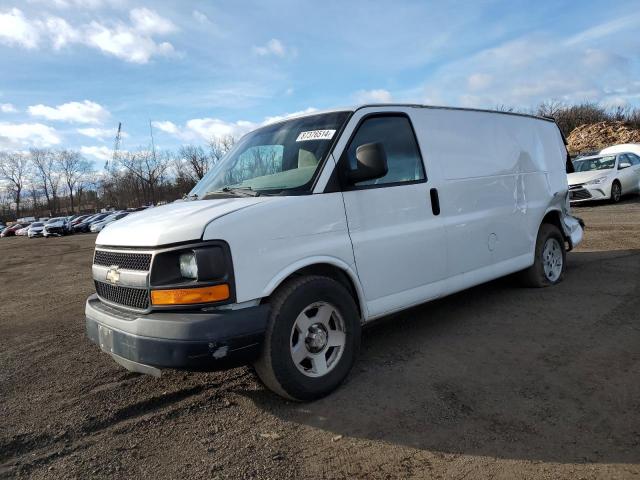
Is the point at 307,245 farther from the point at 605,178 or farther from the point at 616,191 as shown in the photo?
the point at 616,191

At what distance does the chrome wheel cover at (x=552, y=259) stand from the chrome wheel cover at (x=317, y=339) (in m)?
3.60

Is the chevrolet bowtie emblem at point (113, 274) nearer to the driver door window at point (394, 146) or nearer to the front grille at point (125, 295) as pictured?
the front grille at point (125, 295)

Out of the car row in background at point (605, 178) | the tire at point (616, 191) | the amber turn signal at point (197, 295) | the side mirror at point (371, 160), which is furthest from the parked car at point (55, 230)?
the side mirror at point (371, 160)

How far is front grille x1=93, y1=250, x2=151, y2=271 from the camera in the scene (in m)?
3.13

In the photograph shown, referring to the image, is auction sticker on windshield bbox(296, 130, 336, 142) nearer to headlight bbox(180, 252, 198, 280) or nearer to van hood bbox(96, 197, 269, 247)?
van hood bbox(96, 197, 269, 247)

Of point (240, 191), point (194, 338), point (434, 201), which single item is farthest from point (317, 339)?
point (434, 201)

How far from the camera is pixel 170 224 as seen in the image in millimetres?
3092

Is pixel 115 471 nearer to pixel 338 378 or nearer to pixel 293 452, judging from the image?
pixel 293 452

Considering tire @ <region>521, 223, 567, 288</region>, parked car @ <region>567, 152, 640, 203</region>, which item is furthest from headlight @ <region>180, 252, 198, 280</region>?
parked car @ <region>567, 152, 640, 203</region>

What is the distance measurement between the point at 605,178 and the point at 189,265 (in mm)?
16697

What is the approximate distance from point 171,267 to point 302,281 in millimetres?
858

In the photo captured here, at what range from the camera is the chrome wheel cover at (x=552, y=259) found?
601 centimetres

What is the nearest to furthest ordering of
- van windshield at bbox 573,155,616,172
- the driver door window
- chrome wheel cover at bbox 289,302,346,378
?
chrome wheel cover at bbox 289,302,346,378 < the driver door window < van windshield at bbox 573,155,616,172

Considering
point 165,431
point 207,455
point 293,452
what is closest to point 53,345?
point 165,431
